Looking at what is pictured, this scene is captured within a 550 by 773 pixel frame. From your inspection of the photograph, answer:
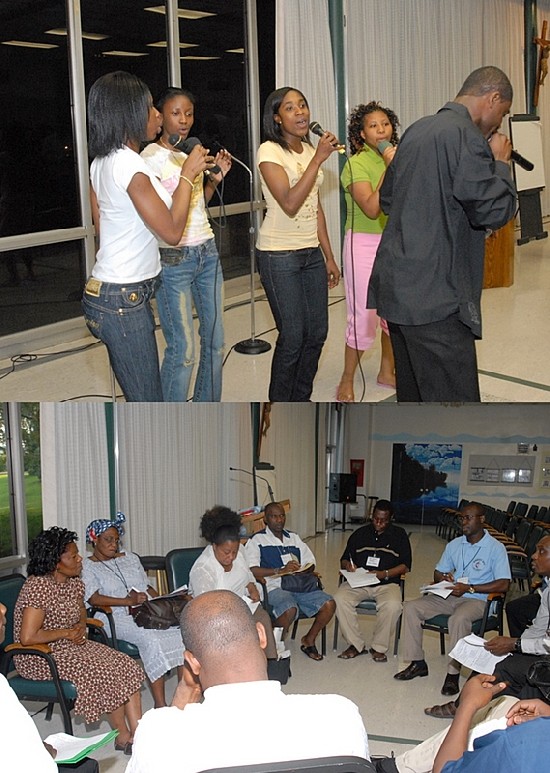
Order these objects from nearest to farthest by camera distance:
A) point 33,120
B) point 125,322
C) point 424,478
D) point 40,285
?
point 125,322, point 424,478, point 33,120, point 40,285

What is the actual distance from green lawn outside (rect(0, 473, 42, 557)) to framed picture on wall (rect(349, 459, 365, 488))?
127 centimetres

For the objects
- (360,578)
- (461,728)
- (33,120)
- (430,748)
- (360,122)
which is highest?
(33,120)

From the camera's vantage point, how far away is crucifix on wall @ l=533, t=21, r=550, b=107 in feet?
34.3

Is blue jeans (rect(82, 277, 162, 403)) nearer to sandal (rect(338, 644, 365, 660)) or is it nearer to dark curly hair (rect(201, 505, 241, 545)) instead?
dark curly hair (rect(201, 505, 241, 545))

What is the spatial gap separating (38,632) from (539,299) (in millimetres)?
4452

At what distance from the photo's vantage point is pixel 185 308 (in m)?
3.10

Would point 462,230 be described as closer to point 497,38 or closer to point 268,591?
point 268,591

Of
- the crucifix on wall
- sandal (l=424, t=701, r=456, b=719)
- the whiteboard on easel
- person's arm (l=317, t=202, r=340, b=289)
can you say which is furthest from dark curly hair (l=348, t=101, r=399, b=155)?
the crucifix on wall

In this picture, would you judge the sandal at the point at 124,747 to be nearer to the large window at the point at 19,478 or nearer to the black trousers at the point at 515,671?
the large window at the point at 19,478

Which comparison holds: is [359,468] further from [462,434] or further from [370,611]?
[370,611]

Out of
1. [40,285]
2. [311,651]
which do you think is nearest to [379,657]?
[311,651]

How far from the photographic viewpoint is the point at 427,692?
3.26 metres

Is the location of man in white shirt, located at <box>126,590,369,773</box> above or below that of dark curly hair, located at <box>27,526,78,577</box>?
above

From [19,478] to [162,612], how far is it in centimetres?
85
